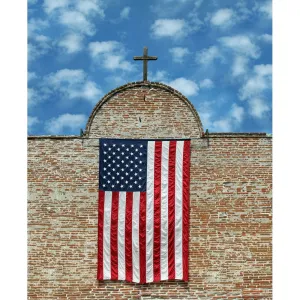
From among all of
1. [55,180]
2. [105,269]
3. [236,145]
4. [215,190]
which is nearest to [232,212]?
[215,190]

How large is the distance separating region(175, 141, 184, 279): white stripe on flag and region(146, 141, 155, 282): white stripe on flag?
67 cm

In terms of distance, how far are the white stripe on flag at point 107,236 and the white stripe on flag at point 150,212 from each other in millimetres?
1056

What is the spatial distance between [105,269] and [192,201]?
300cm

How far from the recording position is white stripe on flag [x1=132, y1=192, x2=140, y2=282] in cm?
1252

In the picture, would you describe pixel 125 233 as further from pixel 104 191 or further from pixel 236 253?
pixel 236 253

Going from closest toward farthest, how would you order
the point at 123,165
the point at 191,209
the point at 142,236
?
the point at 142,236, the point at 191,209, the point at 123,165

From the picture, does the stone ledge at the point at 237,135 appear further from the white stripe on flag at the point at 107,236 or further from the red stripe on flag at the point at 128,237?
the white stripe on flag at the point at 107,236

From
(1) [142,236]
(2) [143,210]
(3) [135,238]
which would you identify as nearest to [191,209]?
(2) [143,210]

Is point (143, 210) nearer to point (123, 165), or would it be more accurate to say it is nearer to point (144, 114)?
point (123, 165)

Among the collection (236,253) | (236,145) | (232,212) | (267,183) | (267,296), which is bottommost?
(267,296)

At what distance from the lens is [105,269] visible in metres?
12.5

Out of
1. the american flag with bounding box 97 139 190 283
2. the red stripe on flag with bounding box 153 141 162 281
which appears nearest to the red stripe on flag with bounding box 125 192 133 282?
the american flag with bounding box 97 139 190 283

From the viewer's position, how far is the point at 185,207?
1262 centimetres

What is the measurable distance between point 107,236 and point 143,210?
1214 millimetres
